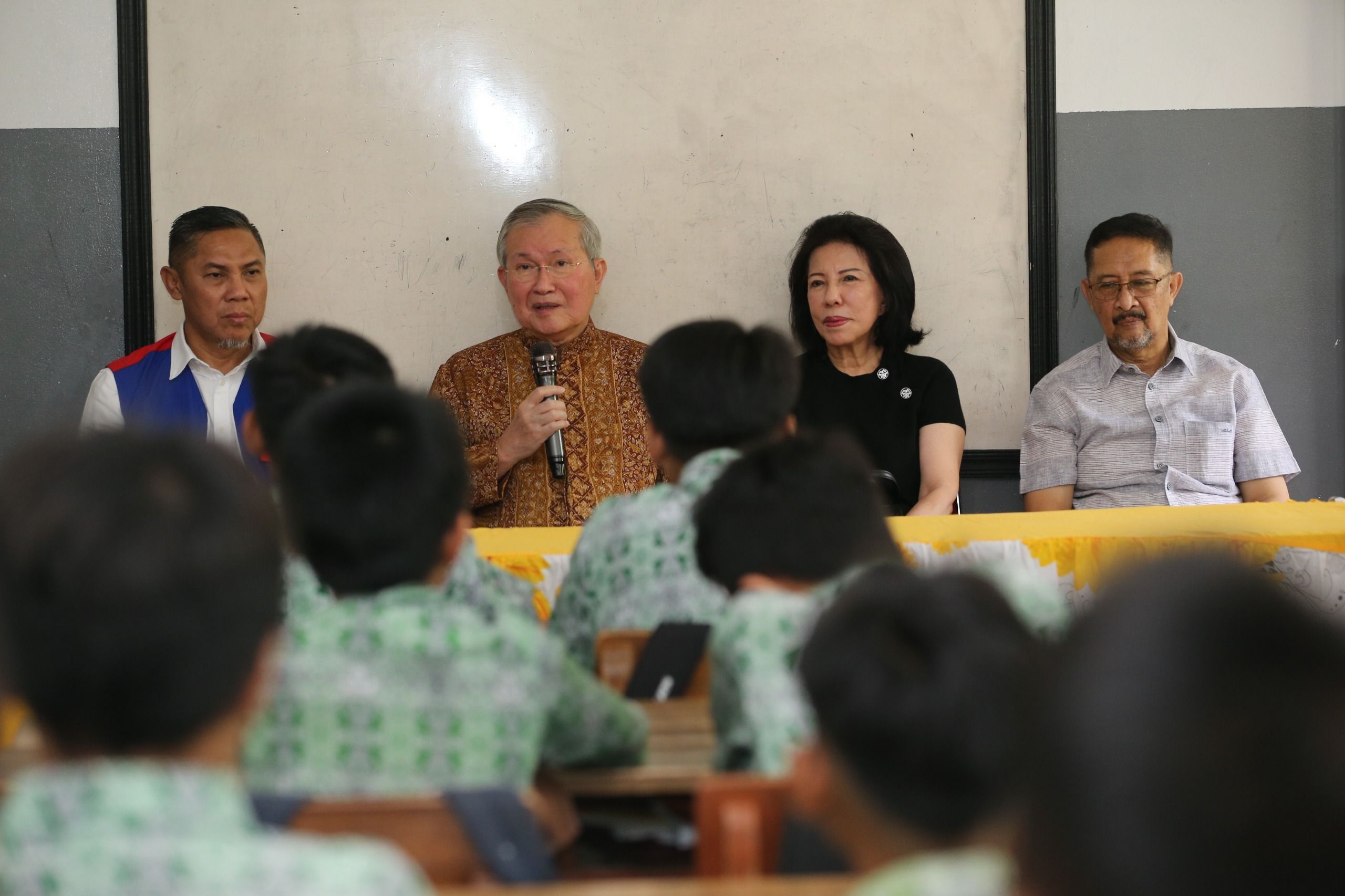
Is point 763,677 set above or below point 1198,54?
below

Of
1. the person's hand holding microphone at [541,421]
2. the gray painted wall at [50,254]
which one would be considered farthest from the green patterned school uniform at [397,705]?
the gray painted wall at [50,254]

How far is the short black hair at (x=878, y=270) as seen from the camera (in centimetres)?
345

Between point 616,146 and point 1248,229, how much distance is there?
6.04 ft

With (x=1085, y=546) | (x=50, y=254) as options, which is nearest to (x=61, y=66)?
(x=50, y=254)

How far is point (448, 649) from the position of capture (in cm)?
110

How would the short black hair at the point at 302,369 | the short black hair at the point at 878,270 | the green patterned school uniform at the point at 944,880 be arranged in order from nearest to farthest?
the green patterned school uniform at the point at 944,880 < the short black hair at the point at 302,369 < the short black hair at the point at 878,270

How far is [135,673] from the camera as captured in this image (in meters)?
0.73

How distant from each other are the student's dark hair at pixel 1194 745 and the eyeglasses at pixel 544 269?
9.70 ft

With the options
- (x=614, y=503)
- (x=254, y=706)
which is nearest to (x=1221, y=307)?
(x=614, y=503)

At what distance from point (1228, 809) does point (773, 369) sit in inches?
62.1

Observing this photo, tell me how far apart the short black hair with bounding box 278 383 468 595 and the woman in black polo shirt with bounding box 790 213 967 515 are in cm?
214

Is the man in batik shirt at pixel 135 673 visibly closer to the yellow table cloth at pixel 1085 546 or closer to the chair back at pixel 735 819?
the chair back at pixel 735 819

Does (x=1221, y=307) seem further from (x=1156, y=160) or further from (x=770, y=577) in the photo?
(x=770, y=577)

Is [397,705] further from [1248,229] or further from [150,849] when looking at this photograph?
[1248,229]
